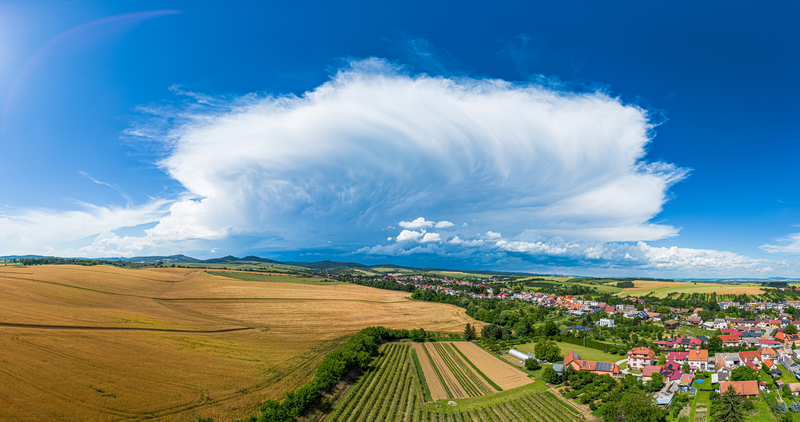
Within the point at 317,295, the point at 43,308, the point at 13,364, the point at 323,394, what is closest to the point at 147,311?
the point at 43,308

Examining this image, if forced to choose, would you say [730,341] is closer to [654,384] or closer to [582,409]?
[654,384]

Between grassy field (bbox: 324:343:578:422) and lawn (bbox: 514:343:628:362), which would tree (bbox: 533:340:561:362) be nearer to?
lawn (bbox: 514:343:628:362)

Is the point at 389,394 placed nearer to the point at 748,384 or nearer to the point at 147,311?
the point at 748,384

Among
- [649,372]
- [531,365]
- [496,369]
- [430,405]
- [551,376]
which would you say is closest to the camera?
[430,405]

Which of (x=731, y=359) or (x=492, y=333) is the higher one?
(x=731, y=359)

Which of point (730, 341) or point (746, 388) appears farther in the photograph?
point (730, 341)

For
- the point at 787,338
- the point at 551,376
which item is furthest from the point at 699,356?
the point at 787,338
